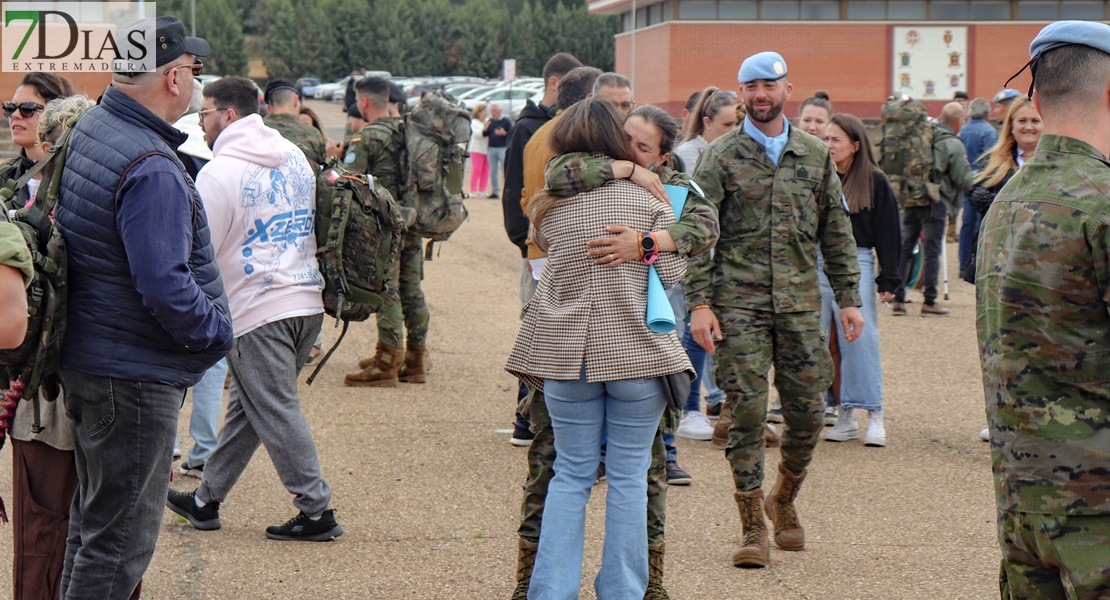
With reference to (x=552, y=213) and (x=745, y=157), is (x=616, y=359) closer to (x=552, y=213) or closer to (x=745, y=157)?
(x=552, y=213)

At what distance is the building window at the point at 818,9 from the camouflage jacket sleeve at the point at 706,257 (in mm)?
39433

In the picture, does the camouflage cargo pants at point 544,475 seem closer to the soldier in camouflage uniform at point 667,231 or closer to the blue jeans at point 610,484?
the soldier in camouflage uniform at point 667,231

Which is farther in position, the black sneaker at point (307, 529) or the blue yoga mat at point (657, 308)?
the black sneaker at point (307, 529)

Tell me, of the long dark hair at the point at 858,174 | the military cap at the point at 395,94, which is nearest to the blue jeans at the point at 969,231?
the long dark hair at the point at 858,174

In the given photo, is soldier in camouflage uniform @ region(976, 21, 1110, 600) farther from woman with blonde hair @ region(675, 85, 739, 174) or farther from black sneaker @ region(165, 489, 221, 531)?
woman with blonde hair @ region(675, 85, 739, 174)

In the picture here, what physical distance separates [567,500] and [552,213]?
105cm

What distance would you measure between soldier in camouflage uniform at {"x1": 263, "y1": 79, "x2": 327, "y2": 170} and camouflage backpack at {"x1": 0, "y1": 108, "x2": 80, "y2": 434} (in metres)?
3.49

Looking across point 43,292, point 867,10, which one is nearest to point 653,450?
point 43,292

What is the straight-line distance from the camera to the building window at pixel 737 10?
42688mm

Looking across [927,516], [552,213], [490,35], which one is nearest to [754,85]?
[552,213]

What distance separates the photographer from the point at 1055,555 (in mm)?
2854

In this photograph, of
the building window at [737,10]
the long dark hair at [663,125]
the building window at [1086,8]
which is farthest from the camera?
the building window at [737,10]

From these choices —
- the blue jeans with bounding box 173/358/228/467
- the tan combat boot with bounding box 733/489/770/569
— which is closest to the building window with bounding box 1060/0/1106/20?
the blue jeans with bounding box 173/358/228/467

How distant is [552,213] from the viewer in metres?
4.41
